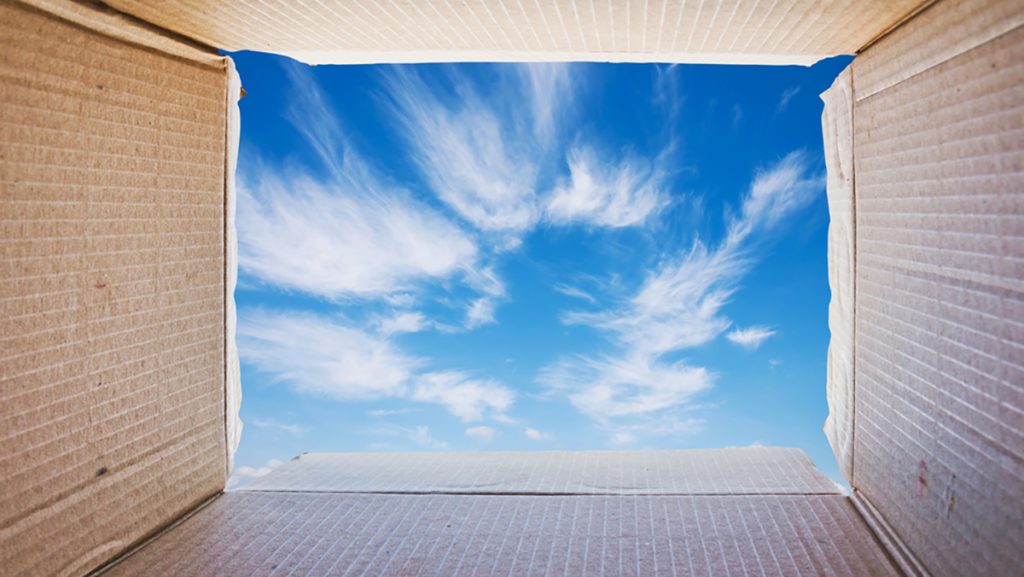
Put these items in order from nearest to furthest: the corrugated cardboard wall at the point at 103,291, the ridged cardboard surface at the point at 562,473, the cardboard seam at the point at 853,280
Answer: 1. the corrugated cardboard wall at the point at 103,291
2. the cardboard seam at the point at 853,280
3. the ridged cardboard surface at the point at 562,473

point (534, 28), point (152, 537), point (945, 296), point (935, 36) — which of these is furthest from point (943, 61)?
point (152, 537)

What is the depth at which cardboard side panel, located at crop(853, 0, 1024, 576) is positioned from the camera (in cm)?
71

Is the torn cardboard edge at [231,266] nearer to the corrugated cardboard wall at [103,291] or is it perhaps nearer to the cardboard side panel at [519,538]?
the corrugated cardboard wall at [103,291]

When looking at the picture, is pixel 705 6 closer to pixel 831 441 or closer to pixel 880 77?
pixel 880 77

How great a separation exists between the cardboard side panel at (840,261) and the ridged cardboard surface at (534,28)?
0.09 m

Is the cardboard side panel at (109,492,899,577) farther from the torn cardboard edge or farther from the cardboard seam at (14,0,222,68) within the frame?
the cardboard seam at (14,0,222,68)

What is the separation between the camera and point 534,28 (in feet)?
3.41

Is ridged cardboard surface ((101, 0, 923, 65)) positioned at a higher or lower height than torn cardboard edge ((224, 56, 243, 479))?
higher

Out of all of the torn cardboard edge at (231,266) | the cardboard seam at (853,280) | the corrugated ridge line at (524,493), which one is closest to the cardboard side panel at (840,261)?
the cardboard seam at (853,280)

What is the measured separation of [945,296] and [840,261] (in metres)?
0.36

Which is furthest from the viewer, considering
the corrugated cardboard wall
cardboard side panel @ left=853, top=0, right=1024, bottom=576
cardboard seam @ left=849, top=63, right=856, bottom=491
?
cardboard seam @ left=849, top=63, right=856, bottom=491

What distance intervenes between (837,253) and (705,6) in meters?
0.50

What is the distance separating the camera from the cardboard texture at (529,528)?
96cm

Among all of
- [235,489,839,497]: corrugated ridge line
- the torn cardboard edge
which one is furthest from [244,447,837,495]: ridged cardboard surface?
the torn cardboard edge
